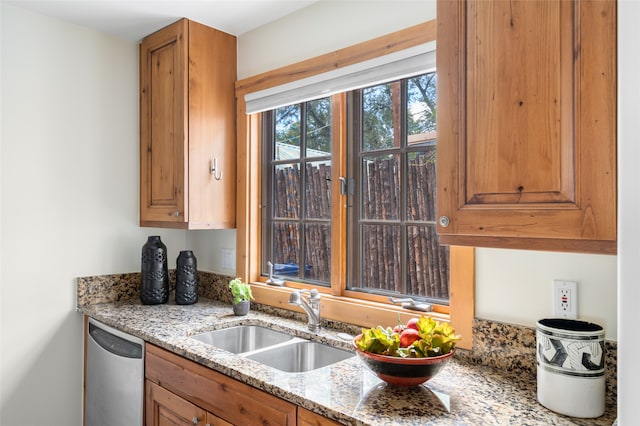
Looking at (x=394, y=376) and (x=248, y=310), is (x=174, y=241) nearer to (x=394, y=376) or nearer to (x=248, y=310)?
(x=248, y=310)

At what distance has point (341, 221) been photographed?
1.99 m

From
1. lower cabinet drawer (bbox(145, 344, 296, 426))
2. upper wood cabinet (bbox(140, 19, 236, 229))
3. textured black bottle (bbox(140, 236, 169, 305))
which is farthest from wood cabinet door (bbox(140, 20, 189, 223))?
lower cabinet drawer (bbox(145, 344, 296, 426))

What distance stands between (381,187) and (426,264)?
39 centimetres

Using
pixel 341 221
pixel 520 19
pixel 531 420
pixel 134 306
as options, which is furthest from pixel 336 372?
pixel 134 306

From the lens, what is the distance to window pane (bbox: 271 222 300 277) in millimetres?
2270

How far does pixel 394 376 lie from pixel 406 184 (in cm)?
83

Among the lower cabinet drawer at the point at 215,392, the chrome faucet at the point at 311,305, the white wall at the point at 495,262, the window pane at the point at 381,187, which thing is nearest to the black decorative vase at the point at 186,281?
the lower cabinet drawer at the point at 215,392

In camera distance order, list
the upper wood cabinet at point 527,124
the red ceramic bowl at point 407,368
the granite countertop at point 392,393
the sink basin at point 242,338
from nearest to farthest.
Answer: the upper wood cabinet at point 527,124 < the granite countertop at point 392,393 < the red ceramic bowl at point 407,368 < the sink basin at point 242,338

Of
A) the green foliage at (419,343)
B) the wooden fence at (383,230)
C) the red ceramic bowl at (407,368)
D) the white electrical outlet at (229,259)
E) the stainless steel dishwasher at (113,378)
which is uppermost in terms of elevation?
the wooden fence at (383,230)

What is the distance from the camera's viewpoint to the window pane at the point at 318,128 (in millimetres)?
2107

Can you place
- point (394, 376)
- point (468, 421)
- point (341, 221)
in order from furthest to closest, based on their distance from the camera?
1. point (341, 221)
2. point (394, 376)
3. point (468, 421)

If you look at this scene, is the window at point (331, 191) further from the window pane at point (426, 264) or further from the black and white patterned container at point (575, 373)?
the black and white patterned container at point (575, 373)

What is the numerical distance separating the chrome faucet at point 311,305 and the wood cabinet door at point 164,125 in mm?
780

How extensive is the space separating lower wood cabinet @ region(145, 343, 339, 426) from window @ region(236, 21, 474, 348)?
60cm
